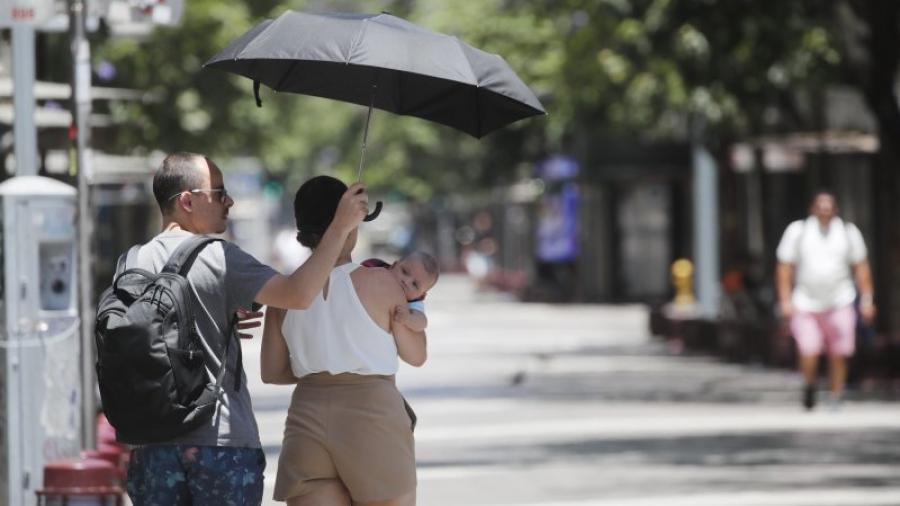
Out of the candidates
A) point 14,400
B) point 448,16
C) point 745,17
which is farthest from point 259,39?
point 448,16

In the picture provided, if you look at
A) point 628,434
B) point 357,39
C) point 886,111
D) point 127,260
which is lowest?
point 628,434

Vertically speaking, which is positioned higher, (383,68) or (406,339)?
(383,68)

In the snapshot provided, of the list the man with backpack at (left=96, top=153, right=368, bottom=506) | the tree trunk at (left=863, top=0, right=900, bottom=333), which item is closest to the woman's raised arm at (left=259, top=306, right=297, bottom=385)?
the man with backpack at (left=96, top=153, right=368, bottom=506)

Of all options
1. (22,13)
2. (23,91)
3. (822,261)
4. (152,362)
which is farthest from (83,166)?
(822,261)

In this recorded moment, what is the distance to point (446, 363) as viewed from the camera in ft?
82.8

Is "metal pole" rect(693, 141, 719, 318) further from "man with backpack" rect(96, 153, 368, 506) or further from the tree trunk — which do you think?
"man with backpack" rect(96, 153, 368, 506)

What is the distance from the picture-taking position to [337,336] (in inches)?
250

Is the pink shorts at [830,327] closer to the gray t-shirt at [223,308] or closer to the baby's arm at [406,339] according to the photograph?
the baby's arm at [406,339]

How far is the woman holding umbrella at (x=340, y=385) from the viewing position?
6.34 metres

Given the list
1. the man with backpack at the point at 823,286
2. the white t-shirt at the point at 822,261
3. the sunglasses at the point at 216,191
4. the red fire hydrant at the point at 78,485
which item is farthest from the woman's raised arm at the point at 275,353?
the white t-shirt at the point at 822,261

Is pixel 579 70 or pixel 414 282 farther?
pixel 579 70

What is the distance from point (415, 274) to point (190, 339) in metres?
0.86

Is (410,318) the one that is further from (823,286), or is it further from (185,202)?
(823,286)

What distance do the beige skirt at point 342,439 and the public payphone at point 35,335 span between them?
129 inches
